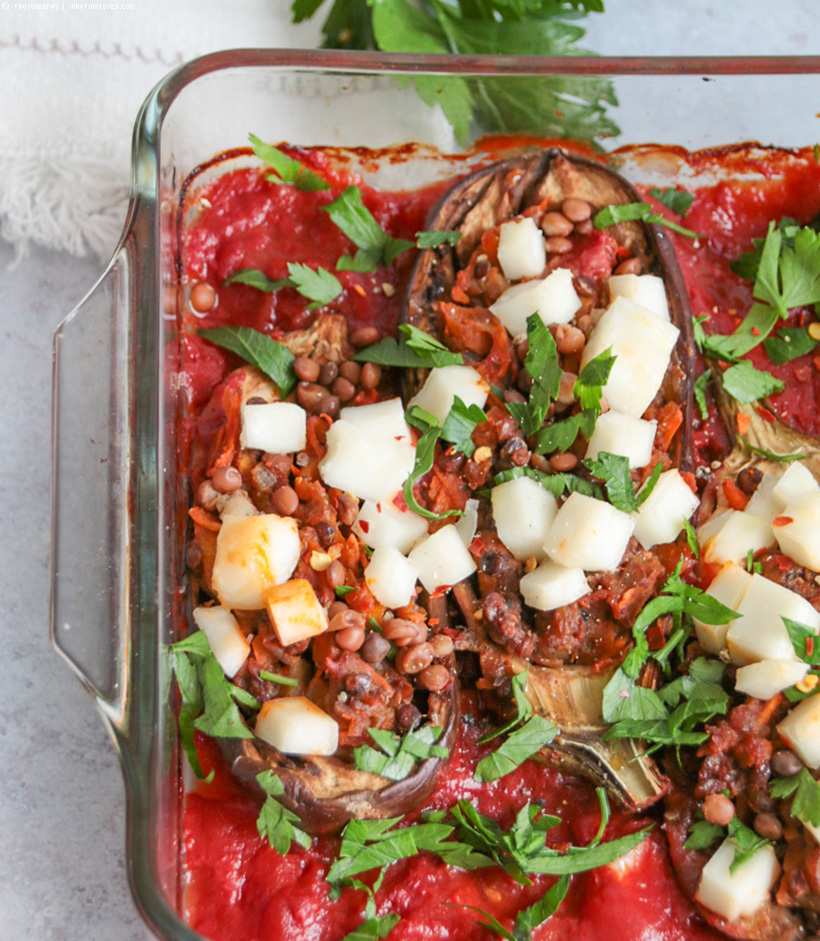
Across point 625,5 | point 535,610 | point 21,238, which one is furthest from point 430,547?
point 625,5

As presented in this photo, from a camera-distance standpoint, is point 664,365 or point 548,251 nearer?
point 664,365

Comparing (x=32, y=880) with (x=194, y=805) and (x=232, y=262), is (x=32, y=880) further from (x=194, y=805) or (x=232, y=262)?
(x=232, y=262)

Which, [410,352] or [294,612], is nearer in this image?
[294,612]

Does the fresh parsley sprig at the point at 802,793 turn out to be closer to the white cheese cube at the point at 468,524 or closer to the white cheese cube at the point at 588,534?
the white cheese cube at the point at 588,534

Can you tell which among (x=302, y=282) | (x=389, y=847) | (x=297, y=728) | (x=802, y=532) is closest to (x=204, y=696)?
(x=297, y=728)

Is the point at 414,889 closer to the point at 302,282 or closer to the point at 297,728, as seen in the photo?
the point at 297,728
